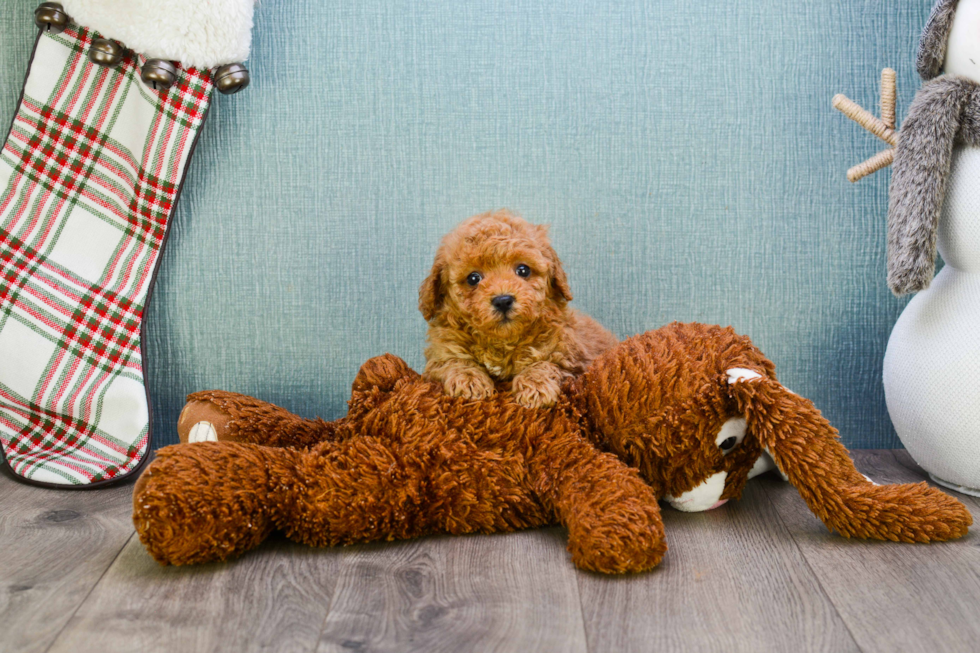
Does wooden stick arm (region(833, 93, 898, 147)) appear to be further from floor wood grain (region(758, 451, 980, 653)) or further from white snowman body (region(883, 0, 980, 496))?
floor wood grain (region(758, 451, 980, 653))

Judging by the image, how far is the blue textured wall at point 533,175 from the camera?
1.35 m

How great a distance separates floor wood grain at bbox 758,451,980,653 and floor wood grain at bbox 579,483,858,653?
0.02 meters

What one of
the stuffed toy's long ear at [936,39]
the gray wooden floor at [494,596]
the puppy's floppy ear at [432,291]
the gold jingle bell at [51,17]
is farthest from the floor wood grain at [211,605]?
the stuffed toy's long ear at [936,39]

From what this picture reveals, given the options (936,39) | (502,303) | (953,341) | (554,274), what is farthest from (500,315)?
(936,39)

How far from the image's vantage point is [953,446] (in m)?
1.18

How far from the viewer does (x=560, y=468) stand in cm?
106

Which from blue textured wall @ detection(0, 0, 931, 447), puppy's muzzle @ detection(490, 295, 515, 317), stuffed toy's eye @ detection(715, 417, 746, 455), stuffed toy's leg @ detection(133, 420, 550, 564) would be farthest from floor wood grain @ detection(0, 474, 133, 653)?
stuffed toy's eye @ detection(715, 417, 746, 455)

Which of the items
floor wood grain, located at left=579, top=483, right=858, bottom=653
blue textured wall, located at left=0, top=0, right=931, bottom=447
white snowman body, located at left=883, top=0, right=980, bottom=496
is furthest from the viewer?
blue textured wall, located at left=0, top=0, right=931, bottom=447

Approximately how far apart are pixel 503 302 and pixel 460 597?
1.20 feet

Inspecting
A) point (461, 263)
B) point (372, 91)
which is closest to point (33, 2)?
point (372, 91)

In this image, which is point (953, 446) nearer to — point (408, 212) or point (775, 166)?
point (775, 166)

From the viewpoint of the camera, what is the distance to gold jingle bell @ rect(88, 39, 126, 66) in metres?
1.25

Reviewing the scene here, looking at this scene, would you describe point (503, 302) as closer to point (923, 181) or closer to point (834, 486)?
point (834, 486)

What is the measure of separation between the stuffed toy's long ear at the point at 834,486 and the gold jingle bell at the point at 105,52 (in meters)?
1.07
